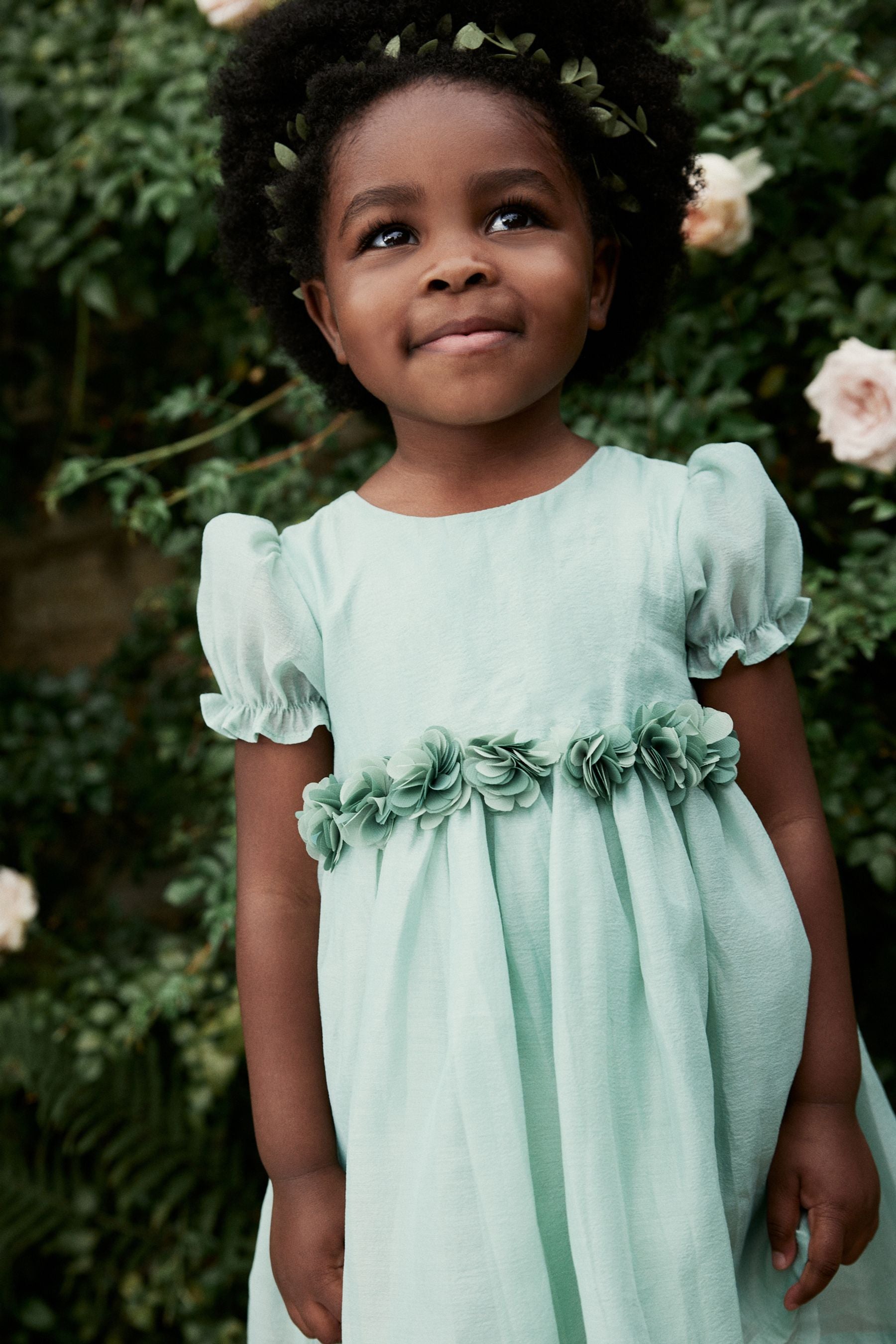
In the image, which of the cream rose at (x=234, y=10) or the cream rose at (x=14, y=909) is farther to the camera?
the cream rose at (x=14, y=909)

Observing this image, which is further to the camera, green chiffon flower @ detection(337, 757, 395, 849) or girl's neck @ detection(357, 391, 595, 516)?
girl's neck @ detection(357, 391, 595, 516)

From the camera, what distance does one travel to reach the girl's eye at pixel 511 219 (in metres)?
1.15

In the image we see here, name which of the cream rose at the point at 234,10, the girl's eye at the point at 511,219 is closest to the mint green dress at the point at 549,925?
the girl's eye at the point at 511,219

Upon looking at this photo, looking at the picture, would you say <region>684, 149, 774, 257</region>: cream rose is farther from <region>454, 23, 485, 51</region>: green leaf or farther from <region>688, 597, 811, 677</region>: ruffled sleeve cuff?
<region>688, 597, 811, 677</region>: ruffled sleeve cuff

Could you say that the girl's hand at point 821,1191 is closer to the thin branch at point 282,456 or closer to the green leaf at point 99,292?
the thin branch at point 282,456

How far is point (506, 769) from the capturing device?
1.09m

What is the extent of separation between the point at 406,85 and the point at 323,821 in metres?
0.74

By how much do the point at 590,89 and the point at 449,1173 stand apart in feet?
3.54

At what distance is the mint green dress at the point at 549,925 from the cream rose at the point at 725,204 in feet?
2.18

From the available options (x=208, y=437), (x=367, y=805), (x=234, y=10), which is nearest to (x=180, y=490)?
(x=208, y=437)

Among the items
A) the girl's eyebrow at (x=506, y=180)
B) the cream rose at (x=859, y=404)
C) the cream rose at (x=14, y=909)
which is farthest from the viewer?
the cream rose at (x=14, y=909)

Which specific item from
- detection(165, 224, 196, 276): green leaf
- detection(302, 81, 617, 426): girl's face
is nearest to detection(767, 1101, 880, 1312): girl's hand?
detection(302, 81, 617, 426): girl's face

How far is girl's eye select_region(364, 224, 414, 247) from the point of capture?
1.16 metres

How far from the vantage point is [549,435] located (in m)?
1.29
